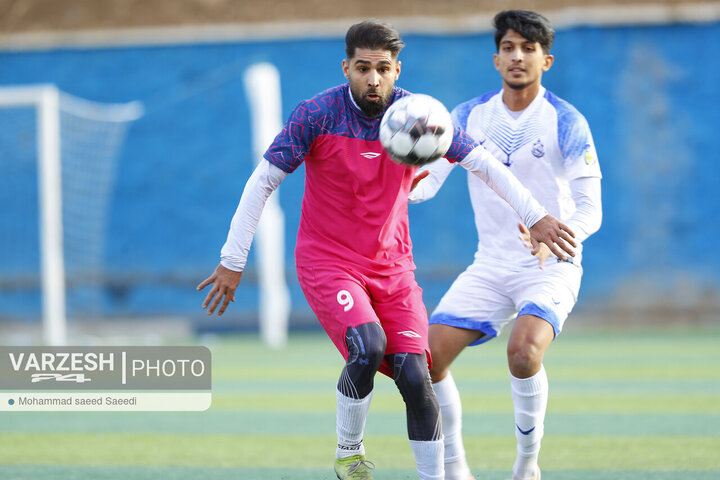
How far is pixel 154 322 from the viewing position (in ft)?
61.8

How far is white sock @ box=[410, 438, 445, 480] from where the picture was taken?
499 cm

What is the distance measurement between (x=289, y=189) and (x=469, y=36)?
405 cm

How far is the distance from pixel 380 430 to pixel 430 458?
312 cm

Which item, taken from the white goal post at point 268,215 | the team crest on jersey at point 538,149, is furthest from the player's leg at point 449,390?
the white goal post at point 268,215

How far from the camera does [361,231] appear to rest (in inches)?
207

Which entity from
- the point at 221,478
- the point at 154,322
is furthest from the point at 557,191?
the point at 154,322

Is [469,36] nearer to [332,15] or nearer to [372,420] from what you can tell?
[332,15]

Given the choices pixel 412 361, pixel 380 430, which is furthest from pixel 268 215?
pixel 412 361

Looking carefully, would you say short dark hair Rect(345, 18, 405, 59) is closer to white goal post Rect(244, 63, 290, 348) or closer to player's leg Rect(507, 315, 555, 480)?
player's leg Rect(507, 315, 555, 480)

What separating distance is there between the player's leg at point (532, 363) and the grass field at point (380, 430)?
50 cm

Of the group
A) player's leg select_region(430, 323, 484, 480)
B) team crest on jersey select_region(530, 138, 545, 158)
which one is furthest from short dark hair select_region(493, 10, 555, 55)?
player's leg select_region(430, 323, 484, 480)

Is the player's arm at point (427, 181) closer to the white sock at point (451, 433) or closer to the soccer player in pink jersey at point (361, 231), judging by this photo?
the soccer player in pink jersey at point (361, 231)

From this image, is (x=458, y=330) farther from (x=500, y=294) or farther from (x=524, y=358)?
(x=524, y=358)

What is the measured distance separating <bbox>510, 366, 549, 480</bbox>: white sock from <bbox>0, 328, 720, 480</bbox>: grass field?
460 mm
